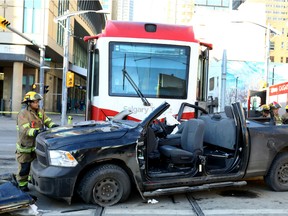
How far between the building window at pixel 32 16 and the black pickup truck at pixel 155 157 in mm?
27555

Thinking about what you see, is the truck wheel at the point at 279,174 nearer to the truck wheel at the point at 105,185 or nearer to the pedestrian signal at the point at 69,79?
the truck wheel at the point at 105,185

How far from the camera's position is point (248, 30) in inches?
2344

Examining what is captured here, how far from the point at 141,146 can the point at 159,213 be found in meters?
0.94

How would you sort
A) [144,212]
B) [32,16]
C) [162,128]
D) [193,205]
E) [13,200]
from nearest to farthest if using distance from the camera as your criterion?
1. [13,200]
2. [144,212]
3. [193,205]
4. [162,128]
5. [32,16]

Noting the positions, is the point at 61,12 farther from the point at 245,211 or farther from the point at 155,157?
the point at 245,211

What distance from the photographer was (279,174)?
613cm

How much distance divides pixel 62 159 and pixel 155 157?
4.80ft

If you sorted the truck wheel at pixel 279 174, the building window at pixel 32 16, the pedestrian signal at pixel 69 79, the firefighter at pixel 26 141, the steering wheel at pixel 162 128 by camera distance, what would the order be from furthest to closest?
the building window at pixel 32 16 → the pedestrian signal at pixel 69 79 → the steering wheel at pixel 162 128 → the truck wheel at pixel 279 174 → the firefighter at pixel 26 141

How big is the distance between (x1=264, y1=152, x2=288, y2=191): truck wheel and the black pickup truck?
16 millimetres

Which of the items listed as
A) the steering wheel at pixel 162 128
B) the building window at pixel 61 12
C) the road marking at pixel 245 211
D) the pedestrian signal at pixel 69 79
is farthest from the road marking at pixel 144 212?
the building window at pixel 61 12

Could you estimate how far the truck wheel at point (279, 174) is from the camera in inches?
239

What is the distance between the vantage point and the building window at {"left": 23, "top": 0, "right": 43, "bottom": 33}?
103 ft

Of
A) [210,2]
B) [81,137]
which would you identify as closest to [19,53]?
[81,137]

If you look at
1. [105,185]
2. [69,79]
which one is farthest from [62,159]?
[69,79]
